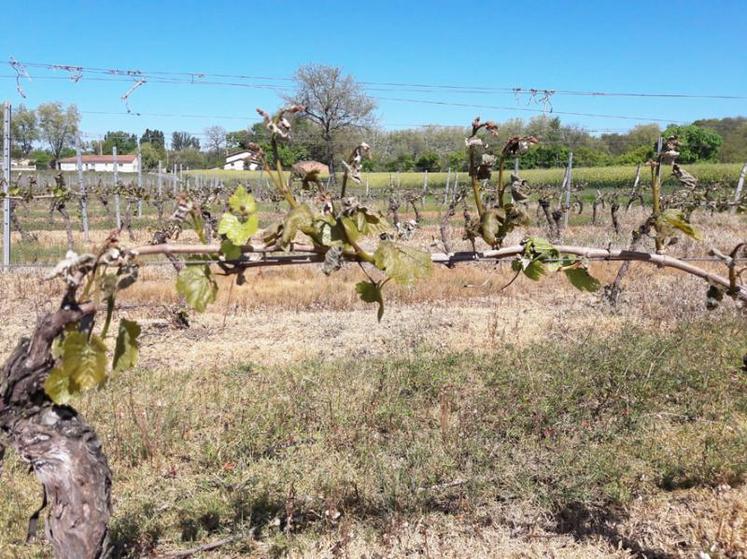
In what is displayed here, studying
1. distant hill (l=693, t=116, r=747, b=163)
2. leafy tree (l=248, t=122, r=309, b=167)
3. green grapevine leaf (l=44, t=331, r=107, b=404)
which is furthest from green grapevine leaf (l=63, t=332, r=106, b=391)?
distant hill (l=693, t=116, r=747, b=163)

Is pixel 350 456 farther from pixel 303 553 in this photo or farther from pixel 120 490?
pixel 120 490

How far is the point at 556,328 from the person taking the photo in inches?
239

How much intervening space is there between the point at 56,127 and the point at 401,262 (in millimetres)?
36044

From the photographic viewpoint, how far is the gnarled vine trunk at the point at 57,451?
5.50ft

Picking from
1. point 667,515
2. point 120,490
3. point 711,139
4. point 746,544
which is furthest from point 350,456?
point 711,139

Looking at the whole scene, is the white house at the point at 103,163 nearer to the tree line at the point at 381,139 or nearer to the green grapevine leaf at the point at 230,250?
the tree line at the point at 381,139

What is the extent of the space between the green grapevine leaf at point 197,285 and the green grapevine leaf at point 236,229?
13 centimetres

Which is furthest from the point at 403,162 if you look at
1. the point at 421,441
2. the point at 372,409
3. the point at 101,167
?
the point at 421,441

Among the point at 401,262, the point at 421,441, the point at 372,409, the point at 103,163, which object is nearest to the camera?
the point at 401,262

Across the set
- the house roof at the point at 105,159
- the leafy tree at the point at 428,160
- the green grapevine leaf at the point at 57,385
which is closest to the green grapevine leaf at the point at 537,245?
the green grapevine leaf at the point at 57,385

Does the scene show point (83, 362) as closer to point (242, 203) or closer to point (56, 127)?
point (242, 203)

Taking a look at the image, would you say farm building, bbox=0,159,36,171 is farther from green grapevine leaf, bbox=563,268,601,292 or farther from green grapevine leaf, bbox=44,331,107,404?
green grapevine leaf, bbox=563,268,601,292

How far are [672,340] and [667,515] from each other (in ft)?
8.55

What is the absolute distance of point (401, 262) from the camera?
1650 millimetres
